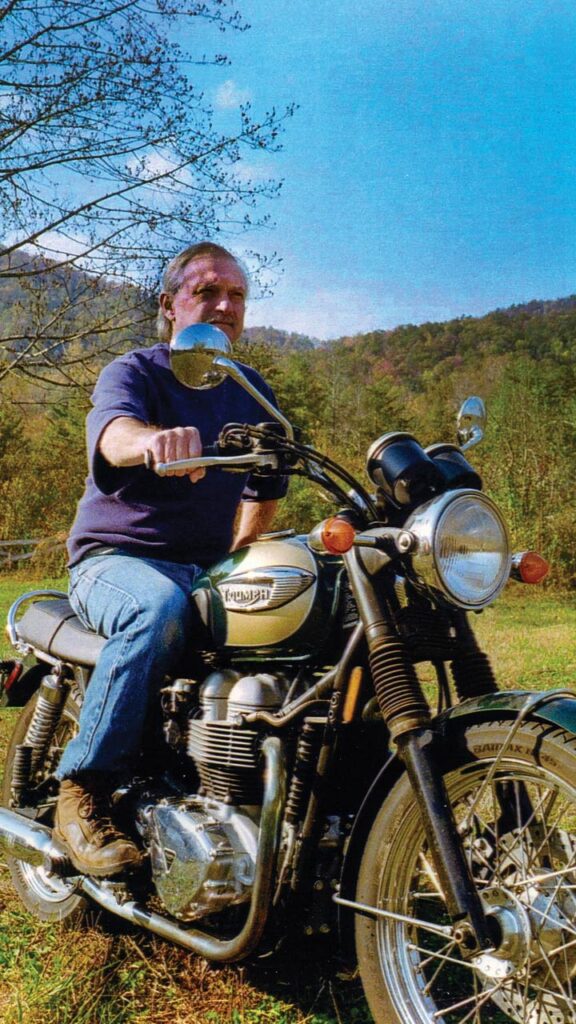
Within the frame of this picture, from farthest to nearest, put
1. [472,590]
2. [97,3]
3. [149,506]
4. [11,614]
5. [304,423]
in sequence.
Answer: [304,423]
[97,3]
[11,614]
[149,506]
[472,590]

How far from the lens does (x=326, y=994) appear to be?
105 inches

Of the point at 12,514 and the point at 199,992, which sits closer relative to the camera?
the point at 199,992

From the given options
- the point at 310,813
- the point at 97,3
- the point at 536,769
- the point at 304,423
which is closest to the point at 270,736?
the point at 310,813

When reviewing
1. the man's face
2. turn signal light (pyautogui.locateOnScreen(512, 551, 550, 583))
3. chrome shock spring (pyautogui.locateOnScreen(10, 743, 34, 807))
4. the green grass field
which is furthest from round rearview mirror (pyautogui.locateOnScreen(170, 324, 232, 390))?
chrome shock spring (pyautogui.locateOnScreen(10, 743, 34, 807))

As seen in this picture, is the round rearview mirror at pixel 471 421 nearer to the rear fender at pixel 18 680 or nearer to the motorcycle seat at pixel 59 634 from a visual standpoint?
the motorcycle seat at pixel 59 634

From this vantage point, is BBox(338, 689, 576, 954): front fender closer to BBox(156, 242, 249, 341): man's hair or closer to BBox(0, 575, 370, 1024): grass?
BBox(0, 575, 370, 1024): grass

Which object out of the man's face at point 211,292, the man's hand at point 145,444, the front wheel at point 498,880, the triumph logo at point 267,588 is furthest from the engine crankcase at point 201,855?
the man's face at point 211,292

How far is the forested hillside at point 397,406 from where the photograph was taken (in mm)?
10508

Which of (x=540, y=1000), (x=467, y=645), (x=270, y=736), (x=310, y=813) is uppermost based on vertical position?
(x=467, y=645)

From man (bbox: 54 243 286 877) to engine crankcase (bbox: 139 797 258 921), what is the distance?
0.49 ft

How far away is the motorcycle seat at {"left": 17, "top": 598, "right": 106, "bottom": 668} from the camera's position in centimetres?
290

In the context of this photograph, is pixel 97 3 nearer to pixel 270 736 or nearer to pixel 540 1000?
pixel 270 736

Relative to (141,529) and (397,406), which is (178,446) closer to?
(141,529)

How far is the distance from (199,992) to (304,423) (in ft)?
81.7
